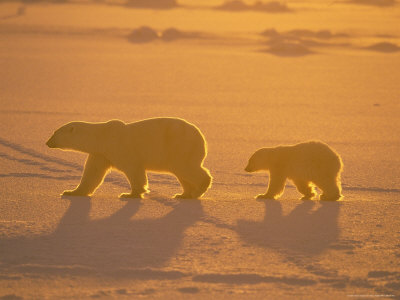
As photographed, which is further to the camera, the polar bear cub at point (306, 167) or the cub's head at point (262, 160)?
the cub's head at point (262, 160)

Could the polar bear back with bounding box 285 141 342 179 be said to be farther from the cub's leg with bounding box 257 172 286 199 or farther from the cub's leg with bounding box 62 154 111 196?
the cub's leg with bounding box 62 154 111 196

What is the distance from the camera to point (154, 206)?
7613mm

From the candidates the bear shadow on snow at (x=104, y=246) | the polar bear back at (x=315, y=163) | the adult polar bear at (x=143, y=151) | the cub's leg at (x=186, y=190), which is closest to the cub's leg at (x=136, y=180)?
the adult polar bear at (x=143, y=151)

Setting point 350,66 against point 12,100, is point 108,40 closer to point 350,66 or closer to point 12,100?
point 350,66

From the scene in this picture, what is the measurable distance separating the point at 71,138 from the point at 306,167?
2.45m

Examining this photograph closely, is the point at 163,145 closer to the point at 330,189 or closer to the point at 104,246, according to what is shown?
the point at 330,189

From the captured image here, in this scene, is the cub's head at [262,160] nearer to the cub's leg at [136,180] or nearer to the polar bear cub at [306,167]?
the polar bear cub at [306,167]

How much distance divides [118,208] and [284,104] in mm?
8777

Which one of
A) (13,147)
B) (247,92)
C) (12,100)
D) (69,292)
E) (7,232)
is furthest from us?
(247,92)

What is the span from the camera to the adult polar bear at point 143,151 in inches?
315

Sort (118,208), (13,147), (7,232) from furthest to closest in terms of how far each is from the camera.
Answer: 1. (13,147)
2. (118,208)
3. (7,232)

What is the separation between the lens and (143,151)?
8.02m

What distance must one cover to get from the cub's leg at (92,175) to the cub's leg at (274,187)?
1665 mm

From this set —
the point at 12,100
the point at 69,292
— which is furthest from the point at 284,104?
the point at 69,292
